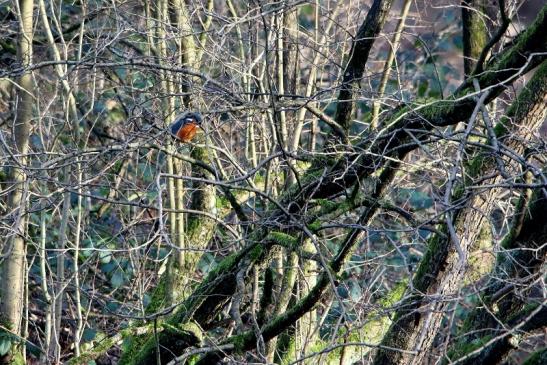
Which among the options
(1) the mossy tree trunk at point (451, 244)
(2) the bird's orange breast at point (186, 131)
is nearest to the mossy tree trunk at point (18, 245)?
(2) the bird's orange breast at point (186, 131)

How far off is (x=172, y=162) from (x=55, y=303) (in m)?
1.40

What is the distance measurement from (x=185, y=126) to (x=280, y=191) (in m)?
1.30

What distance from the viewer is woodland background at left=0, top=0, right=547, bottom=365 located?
4363 millimetres

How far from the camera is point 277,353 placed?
241 inches

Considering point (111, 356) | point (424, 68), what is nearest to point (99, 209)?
point (111, 356)

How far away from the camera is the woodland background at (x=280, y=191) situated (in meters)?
4.36

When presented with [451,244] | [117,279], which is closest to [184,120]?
[451,244]

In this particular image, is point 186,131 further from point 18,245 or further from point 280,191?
point 18,245

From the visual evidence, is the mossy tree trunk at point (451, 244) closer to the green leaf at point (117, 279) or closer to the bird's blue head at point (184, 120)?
the bird's blue head at point (184, 120)

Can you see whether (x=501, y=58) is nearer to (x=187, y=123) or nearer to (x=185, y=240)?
(x=187, y=123)

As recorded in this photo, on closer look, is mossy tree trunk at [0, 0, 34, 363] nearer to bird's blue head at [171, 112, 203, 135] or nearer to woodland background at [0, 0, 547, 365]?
woodland background at [0, 0, 547, 365]

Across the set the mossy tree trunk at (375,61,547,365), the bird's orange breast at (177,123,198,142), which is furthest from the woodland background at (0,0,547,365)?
the bird's orange breast at (177,123,198,142)

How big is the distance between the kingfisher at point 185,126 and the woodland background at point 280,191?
9 centimetres

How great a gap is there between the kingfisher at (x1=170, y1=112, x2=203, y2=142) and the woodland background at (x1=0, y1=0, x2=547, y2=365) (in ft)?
0.31
